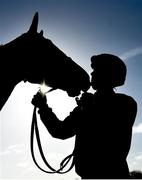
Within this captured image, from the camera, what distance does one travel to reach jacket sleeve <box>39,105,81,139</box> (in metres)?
3.45

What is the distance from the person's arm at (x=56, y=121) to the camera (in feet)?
11.3

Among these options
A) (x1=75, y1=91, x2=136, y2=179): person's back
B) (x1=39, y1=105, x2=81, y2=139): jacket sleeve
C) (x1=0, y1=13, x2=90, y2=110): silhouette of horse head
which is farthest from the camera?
(x1=0, y1=13, x2=90, y2=110): silhouette of horse head

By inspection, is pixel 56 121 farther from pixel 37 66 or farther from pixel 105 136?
pixel 37 66

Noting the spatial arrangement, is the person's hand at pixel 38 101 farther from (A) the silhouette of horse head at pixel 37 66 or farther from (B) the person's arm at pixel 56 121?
(A) the silhouette of horse head at pixel 37 66

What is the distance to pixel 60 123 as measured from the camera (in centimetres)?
354

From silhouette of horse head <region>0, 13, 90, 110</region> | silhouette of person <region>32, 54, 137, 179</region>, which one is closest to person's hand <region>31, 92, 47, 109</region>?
silhouette of person <region>32, 54, 137, 179</region>

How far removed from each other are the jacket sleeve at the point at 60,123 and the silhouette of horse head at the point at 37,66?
64 centimetres

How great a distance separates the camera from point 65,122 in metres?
3.50

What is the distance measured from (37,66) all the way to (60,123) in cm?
107

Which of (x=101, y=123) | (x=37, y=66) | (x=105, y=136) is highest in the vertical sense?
(x=37, y=66)

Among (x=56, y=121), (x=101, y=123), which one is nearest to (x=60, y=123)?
(x=56, y=121)

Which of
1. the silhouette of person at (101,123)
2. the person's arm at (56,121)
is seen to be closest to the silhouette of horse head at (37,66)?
the silhouette of person at (101,123)

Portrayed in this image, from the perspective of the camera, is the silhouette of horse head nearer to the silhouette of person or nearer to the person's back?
the silhouette of person

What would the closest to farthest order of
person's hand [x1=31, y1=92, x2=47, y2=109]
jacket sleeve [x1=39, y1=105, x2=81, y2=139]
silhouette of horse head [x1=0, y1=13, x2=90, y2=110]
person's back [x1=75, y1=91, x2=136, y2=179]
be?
person's back [x1=75, y1=91, x2=136, y2=179], jacket sleeve [x1=39, y1=105, x2=81, y2=139], person's hand [x1=31, y1=92, x2=47, y2=109], silhouette of horse head [x1=0, y1=13, x2=90, y2=110]
